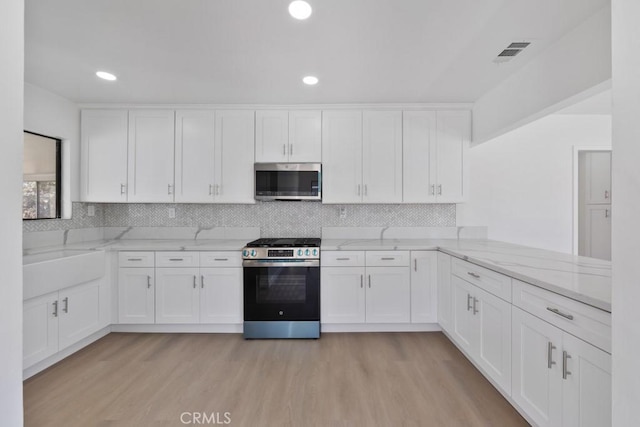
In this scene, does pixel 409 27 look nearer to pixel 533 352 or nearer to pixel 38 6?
pixel 533 352

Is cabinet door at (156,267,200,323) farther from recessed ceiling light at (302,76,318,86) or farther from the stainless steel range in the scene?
recessed ceiling light at (302,76,318,86)

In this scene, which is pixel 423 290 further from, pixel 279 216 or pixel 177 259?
pixel 177 259

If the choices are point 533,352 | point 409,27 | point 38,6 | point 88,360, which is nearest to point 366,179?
point 409,27

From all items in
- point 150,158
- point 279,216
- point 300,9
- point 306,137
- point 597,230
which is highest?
point 300,9

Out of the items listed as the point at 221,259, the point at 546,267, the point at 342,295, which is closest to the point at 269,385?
the point at 342,295

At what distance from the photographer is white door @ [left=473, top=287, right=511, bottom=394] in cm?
181

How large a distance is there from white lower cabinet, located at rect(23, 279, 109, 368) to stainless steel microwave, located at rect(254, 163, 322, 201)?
70.3 inches

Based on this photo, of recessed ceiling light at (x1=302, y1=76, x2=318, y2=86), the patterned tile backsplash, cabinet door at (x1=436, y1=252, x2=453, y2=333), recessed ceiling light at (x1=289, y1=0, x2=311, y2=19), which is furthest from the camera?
the patterned tile backsplash

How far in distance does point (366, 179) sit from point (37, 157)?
3.36 meters

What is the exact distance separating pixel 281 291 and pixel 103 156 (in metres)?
2.50

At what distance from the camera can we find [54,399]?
75.9 inches

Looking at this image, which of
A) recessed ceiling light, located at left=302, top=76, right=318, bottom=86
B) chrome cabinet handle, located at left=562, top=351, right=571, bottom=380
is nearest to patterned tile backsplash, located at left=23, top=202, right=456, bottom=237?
recessed ceiling light, located at left=302, top=76, right=318, bottom=86

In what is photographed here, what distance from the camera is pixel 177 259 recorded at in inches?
115

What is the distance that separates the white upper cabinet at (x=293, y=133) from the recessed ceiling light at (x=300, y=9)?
59.4 inches
